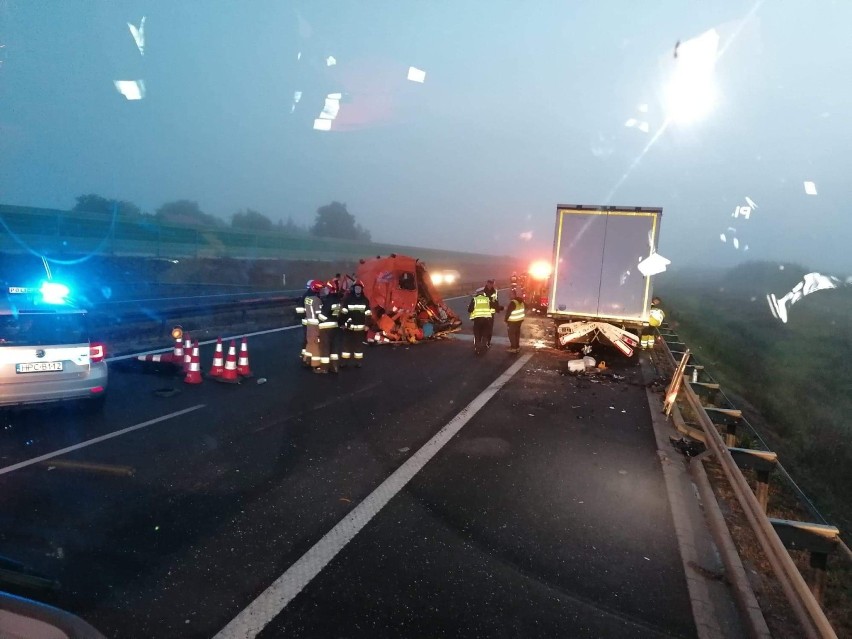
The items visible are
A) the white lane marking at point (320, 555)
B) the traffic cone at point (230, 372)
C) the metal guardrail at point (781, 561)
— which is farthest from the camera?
the traffic cone at point (230, 372)

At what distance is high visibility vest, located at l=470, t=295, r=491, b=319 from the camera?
13961mm

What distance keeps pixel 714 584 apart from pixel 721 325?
4012 centimetres

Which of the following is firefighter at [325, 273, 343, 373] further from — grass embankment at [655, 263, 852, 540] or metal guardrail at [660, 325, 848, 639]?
grass embankment at [655, 263, 852, 540]

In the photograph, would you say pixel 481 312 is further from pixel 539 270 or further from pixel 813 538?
pixel 539 270

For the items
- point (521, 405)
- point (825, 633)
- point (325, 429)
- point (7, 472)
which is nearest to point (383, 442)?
point (325, 429)

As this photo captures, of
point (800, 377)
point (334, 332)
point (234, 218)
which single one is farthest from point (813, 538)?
point (234, 218)

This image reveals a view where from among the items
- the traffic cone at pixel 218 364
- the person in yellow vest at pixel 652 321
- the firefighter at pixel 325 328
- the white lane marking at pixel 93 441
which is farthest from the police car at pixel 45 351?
the person in yellow vest at pixel 652 321

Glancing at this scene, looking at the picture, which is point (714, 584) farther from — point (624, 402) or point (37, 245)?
point (37, 245)

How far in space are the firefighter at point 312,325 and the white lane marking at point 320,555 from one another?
4154mm

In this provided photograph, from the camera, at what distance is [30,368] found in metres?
6.57

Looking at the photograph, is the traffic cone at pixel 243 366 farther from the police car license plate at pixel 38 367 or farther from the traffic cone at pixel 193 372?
the police car license plate at pixel 38 367

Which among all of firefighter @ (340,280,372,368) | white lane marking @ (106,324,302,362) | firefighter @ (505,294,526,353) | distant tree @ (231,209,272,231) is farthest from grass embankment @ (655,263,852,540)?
distant tree @ (231,209,272,231)

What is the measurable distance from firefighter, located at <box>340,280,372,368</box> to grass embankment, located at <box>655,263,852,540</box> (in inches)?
344

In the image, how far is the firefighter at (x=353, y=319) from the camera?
11422mm
